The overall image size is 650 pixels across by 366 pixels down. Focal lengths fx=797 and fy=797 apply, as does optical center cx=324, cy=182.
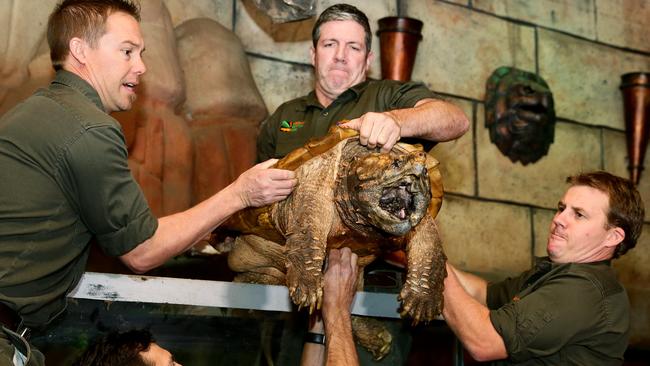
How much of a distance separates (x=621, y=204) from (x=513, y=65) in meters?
2.70

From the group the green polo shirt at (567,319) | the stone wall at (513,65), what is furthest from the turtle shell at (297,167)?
the stone wall at (513,65)

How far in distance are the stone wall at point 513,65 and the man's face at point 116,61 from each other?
7.18 feet

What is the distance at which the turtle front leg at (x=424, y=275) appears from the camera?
96.7 inches

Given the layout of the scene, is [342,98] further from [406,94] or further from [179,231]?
[179,231]

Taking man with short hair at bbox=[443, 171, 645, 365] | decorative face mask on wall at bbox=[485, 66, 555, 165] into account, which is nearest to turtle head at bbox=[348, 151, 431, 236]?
man with short hair at bbox=[443, 171, 645, 365]

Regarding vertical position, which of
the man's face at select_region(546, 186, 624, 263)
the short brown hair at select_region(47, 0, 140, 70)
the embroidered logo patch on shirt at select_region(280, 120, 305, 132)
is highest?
the short brown hair at select_region(47, 0, 140, 70)

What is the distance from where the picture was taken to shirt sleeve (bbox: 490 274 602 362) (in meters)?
2.67

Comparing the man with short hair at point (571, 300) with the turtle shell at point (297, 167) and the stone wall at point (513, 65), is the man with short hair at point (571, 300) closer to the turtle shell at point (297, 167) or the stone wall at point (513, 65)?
the turtle shell at point (297, 167)

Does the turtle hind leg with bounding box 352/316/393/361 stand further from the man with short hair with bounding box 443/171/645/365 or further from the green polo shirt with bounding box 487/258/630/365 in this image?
the green polo shirt with bounding box 487/258/630/365

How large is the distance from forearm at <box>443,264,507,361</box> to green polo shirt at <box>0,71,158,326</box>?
43.8 inches

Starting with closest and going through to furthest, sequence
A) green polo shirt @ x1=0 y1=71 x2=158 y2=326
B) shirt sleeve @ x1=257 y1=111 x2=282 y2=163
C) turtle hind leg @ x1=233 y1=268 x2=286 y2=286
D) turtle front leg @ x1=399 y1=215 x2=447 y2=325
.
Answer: green polo shirt @ x1=0 y1=71 x2=158 y2=326
turtle front leg @ x1=399 y1=215 x2=447 y2=325
turtle hind leg @ x1=233 y1=268 x2=286 y2=286
shirt sleeve @ x1=257 y1=111 x2=282 y2=163

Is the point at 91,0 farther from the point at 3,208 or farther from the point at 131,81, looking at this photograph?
the point at 3,208

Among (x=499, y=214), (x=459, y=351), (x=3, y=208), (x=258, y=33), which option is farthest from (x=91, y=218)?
(x=499, y=214)

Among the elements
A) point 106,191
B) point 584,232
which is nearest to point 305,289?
point 106,191
